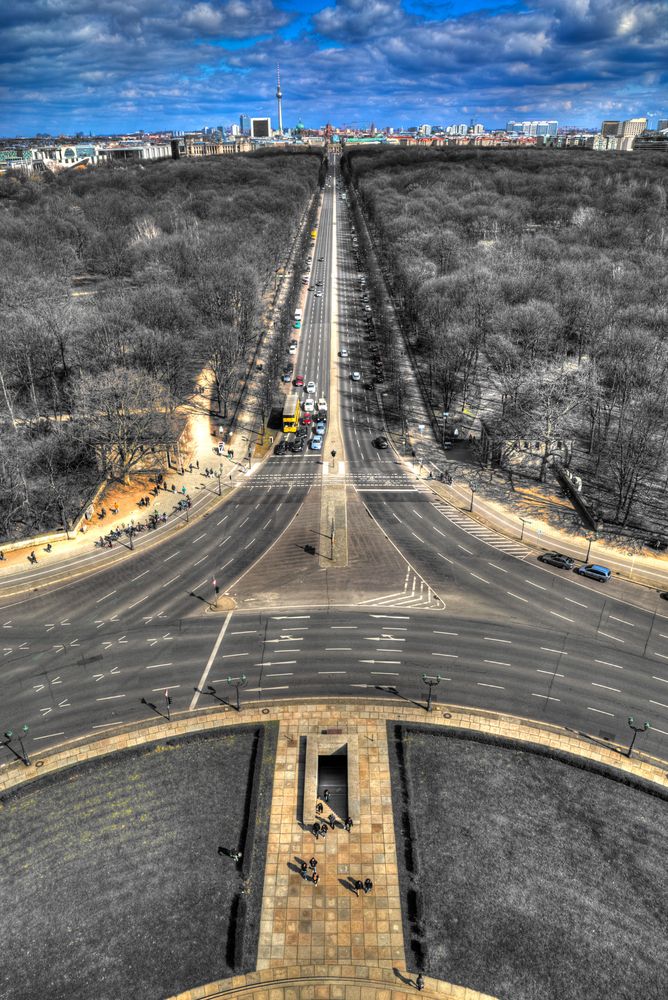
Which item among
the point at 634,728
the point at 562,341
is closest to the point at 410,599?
the point at 634,728

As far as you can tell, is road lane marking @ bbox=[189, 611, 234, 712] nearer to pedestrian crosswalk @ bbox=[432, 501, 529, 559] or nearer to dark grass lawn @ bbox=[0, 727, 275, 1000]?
dark grass lawn @ bbox=[0, 727, 275, 1000]

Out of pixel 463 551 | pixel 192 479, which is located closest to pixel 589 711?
pixel 463 551

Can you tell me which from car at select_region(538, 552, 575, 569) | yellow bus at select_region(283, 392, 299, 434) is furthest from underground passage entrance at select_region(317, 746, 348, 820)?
yellow bus at select_region(283, 392, 299, 434)

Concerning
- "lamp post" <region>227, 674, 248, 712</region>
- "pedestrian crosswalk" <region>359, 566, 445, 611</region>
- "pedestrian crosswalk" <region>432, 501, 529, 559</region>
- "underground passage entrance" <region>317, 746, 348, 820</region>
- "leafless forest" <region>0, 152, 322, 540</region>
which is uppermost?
"leafless forest" <region>0, 152, 322, 540</region>

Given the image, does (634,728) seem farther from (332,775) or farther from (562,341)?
(562,341)

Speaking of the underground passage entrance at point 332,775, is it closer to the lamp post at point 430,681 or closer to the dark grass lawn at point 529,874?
the dark grass lawn at point 529,874

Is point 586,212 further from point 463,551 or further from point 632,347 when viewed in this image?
point 463,551

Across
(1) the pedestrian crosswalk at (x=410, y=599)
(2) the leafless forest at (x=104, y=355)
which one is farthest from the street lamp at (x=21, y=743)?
(1) the pedestrian crosswalk at (x=410, y=599)
